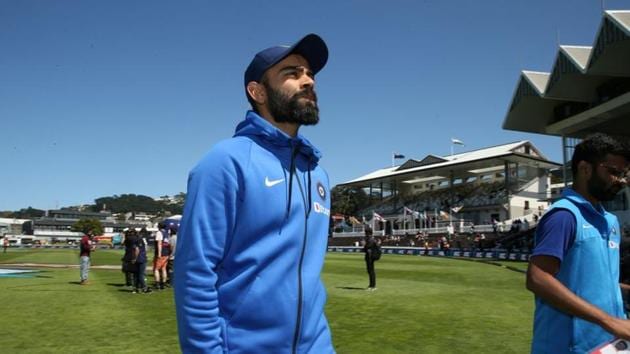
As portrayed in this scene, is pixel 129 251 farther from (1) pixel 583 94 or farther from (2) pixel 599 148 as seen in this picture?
(1) pixel 583 94

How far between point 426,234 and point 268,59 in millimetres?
51716

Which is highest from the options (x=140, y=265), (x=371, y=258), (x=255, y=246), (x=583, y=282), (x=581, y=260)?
(x=255, y=246)

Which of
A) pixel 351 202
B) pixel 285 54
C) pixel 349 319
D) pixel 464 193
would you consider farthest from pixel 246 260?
pixel 351 202

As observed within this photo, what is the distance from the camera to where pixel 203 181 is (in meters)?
2.08

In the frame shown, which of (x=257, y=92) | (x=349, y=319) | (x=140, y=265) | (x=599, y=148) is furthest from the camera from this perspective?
(x=140, y=265)

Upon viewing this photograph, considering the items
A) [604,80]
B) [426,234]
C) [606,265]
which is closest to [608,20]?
[604,80]

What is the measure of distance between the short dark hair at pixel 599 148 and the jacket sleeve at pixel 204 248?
2.01m

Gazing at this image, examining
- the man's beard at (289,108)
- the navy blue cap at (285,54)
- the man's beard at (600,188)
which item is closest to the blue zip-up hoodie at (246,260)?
the man's beard at (289,108)

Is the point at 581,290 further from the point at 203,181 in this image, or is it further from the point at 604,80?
the point at 604,80

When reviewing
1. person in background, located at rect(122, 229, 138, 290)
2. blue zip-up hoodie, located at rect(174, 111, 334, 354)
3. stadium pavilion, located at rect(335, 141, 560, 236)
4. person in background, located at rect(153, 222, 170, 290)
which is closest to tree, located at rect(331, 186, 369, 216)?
stadium pavilion, located at rect(335, 141, 560, 236)

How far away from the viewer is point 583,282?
2.69m

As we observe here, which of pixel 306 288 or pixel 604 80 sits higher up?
pixel 604 80

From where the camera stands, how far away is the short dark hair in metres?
2.82

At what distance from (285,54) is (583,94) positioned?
1942 inches
